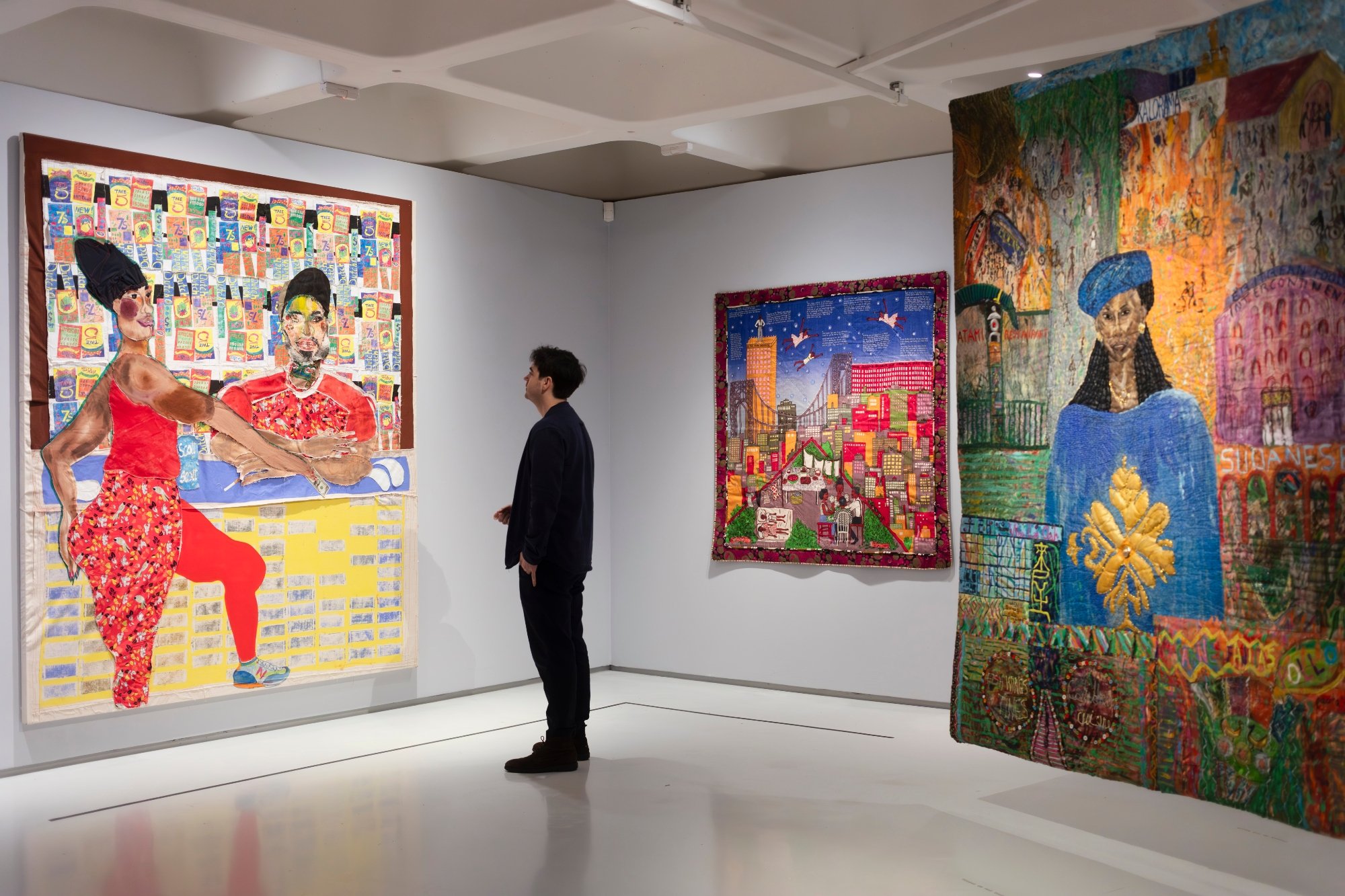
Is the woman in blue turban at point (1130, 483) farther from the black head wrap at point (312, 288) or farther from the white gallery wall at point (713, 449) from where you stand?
the black head wrap at point (312, 288)

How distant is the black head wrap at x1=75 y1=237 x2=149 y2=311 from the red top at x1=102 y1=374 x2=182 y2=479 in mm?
375

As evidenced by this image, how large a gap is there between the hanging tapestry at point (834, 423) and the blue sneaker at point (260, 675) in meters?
2.46

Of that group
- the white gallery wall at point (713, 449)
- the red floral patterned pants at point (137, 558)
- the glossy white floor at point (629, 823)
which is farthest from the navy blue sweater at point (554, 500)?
the white gallery wall at point (713, 449)

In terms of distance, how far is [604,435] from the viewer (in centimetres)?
742

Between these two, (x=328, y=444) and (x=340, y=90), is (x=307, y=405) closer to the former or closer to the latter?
(x=328, y=444)

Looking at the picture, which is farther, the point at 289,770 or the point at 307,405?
the point at 307,405

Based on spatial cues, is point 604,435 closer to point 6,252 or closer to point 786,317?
point 786,317

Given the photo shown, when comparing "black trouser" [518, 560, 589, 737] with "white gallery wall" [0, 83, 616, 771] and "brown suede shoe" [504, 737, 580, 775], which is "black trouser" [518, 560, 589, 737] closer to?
"brown suede shoe" [504, 737, 580, 775]

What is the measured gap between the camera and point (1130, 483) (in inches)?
153

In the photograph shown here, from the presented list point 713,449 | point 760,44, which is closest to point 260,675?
point 713,449

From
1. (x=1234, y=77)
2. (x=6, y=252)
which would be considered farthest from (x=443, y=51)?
(x=1234, y=77)

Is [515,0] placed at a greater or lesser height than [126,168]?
greater

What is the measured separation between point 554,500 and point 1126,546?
6.79ft

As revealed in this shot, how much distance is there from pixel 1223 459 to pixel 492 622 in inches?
162
